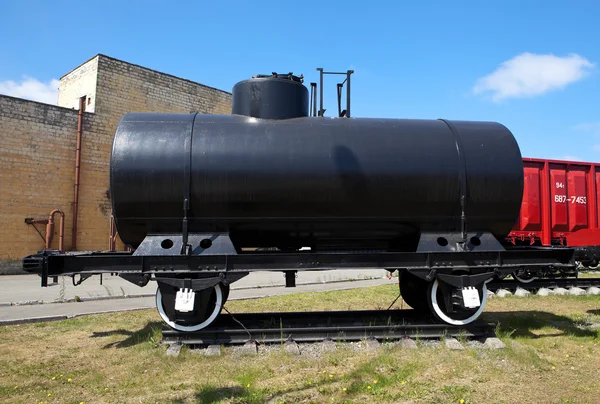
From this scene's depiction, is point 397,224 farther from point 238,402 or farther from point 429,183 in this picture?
point 238,402

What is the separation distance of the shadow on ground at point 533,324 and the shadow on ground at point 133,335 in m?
5.34

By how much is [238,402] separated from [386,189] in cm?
329

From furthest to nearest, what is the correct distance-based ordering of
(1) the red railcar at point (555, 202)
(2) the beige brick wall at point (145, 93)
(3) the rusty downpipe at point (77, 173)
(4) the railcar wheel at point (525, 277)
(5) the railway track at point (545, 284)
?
(2) the beige brick wall at point (145, 93)
(3) the rusty downpipe at point (77, 173)
(1) the red railcar at point (555, 202)
(4) the railcar wheel at point (525, 277)
(5) the railway track at point (545, 284)

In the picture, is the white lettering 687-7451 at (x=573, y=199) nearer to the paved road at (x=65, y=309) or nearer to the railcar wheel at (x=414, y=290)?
the railcar wheel at (x=414, y=290)

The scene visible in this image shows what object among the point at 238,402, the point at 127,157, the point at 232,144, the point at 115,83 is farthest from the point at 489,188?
the point at 115,83

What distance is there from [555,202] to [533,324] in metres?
7.30

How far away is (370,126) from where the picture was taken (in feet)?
20.8

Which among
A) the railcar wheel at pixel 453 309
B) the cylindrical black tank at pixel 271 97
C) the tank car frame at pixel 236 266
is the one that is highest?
the cylindrical black tank at pixel 271 97

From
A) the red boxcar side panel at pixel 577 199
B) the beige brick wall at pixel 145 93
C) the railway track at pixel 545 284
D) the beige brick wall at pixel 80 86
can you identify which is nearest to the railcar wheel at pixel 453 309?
the railway track at pixel 545 284

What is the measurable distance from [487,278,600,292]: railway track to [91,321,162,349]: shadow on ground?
824 cm

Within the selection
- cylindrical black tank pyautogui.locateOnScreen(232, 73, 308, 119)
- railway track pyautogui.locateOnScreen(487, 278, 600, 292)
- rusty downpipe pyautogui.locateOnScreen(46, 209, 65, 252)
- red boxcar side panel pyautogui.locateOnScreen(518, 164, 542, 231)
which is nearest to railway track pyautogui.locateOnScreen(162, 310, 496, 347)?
cylindrical black tank pyautogui.locateOnScreen(232, 73, 308, 119)

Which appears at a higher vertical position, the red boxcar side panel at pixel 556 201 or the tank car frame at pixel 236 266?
the red boxcar side panel at pixel 556 201

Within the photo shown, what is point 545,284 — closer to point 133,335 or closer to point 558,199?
point 558,199

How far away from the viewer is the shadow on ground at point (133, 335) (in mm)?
6453
